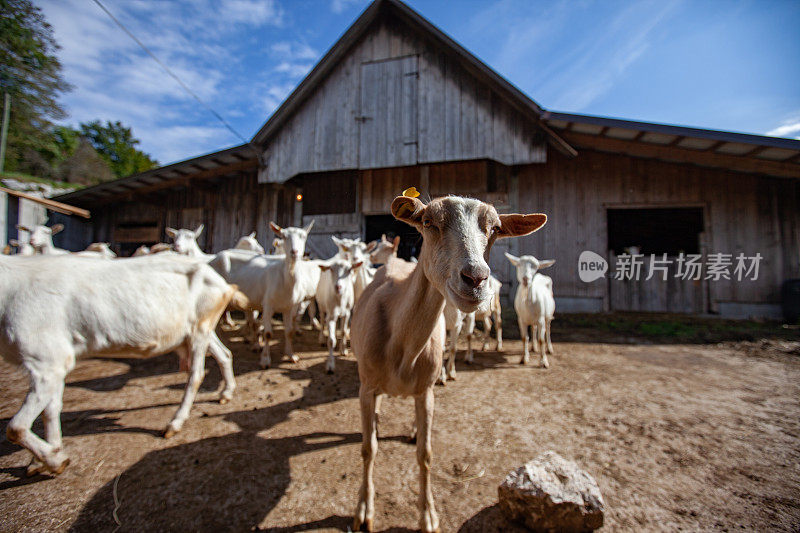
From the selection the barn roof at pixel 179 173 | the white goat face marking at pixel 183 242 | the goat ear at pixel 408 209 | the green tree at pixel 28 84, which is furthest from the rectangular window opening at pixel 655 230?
the green tree at pixel 28 84

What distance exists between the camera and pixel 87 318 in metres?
2.96

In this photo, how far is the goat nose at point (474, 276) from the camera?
1458mm

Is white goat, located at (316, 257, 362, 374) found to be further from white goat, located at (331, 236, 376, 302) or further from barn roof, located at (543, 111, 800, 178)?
barn roof, located at (543, 111, 800, 178)

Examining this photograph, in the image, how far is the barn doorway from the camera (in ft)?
31.7

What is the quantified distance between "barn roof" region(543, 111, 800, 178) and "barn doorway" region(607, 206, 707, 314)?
1.56 m

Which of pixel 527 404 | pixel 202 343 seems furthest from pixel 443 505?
pixel 202 343

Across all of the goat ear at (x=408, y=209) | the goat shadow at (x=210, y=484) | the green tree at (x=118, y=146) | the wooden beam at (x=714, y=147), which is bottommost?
the goat shadow at (x=210, y=484)

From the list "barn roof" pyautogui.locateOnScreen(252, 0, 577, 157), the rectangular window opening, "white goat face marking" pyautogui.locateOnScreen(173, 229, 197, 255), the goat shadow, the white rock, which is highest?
"barn roof" pyautogui.locateOnScreen(252, 0, 577, 157)

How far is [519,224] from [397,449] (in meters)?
2.68

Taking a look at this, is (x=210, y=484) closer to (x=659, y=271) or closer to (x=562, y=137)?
(x=562, y=137)

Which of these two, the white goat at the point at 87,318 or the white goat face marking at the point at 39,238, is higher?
the white goat face marking at the point at 39,238

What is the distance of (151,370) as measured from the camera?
530 cm

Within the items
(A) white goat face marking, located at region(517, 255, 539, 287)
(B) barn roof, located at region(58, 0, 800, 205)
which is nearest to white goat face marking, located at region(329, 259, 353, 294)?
(A) white goat face marking, located at region(517, 255, 539, 287)

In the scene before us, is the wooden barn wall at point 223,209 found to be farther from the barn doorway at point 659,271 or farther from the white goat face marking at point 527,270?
the barn doorway at point 659,271
